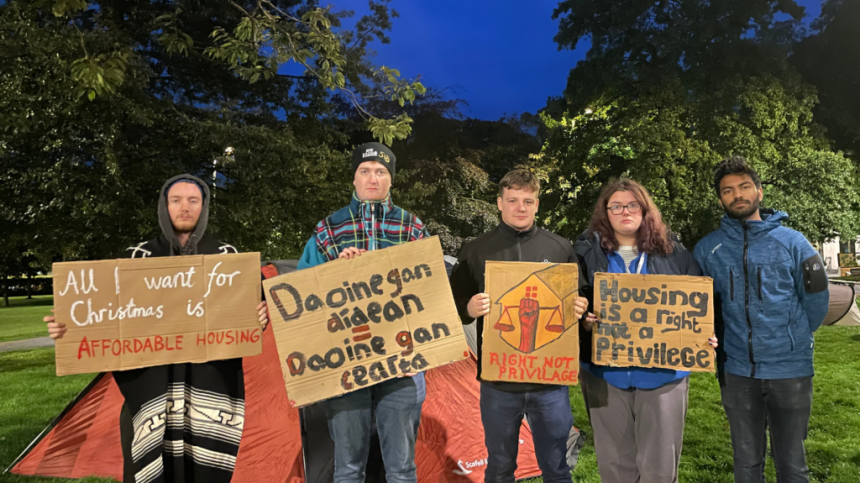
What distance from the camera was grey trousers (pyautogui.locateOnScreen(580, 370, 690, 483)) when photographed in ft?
8.68

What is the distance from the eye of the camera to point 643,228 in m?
2.90

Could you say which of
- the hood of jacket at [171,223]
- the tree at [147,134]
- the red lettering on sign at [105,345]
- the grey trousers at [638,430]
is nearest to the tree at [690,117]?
the tree at [147,134]

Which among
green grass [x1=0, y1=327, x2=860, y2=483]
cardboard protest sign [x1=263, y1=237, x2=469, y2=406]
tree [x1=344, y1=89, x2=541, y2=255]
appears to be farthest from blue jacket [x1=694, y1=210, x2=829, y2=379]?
tree [x1=344, y1=89, x2=541, y2=255]

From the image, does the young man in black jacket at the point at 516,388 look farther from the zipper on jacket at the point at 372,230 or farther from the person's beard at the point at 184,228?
the person's beard at the point at 184,228

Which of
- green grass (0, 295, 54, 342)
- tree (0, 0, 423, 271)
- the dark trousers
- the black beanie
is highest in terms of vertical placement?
tree (0, 0, 423, 271)

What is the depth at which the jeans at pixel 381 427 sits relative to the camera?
263cm

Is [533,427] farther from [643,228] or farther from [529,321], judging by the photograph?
[643,228]

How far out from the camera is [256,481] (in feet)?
12.2

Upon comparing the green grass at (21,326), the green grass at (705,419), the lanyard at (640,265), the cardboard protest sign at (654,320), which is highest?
the lanyard at (640,265)

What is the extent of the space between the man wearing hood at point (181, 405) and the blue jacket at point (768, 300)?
8.36ft

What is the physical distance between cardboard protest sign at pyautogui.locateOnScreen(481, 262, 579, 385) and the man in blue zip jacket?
93 centimetres

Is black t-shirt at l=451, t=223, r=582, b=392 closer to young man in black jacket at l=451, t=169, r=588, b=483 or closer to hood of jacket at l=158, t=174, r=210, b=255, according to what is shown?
young man in black jacket at l=451, t=169, r=588, b=483

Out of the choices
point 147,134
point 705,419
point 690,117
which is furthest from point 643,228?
point 690,117

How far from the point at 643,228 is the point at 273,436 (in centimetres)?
292
